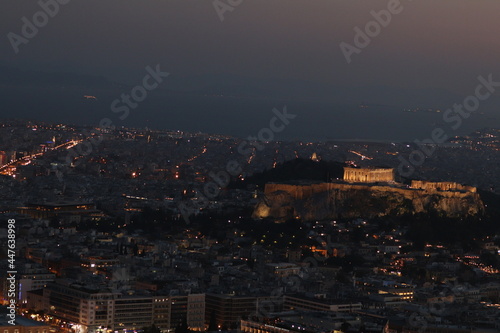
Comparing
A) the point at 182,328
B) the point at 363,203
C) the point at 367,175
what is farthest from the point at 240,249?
the point at 182,328

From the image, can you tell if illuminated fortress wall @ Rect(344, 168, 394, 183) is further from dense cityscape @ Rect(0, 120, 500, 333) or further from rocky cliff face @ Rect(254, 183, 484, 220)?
rocky cliff face @ Rect(254, 183, 484, 220)

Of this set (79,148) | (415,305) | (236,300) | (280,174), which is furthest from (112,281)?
(79,148)

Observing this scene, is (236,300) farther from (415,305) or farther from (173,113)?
(173,113)

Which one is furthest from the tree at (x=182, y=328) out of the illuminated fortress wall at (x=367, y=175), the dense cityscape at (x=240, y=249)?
the illuminated fortress wall at (x=367, y=175)

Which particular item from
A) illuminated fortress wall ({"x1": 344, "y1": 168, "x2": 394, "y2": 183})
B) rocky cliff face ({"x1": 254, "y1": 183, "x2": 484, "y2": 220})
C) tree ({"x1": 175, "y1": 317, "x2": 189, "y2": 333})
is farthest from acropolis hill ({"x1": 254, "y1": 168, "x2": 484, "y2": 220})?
tree ({"x1": 175, "y1": 317, "x2": 189, "y2": 333})

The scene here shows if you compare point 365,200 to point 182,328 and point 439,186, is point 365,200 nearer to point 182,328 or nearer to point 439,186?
point 439,186
